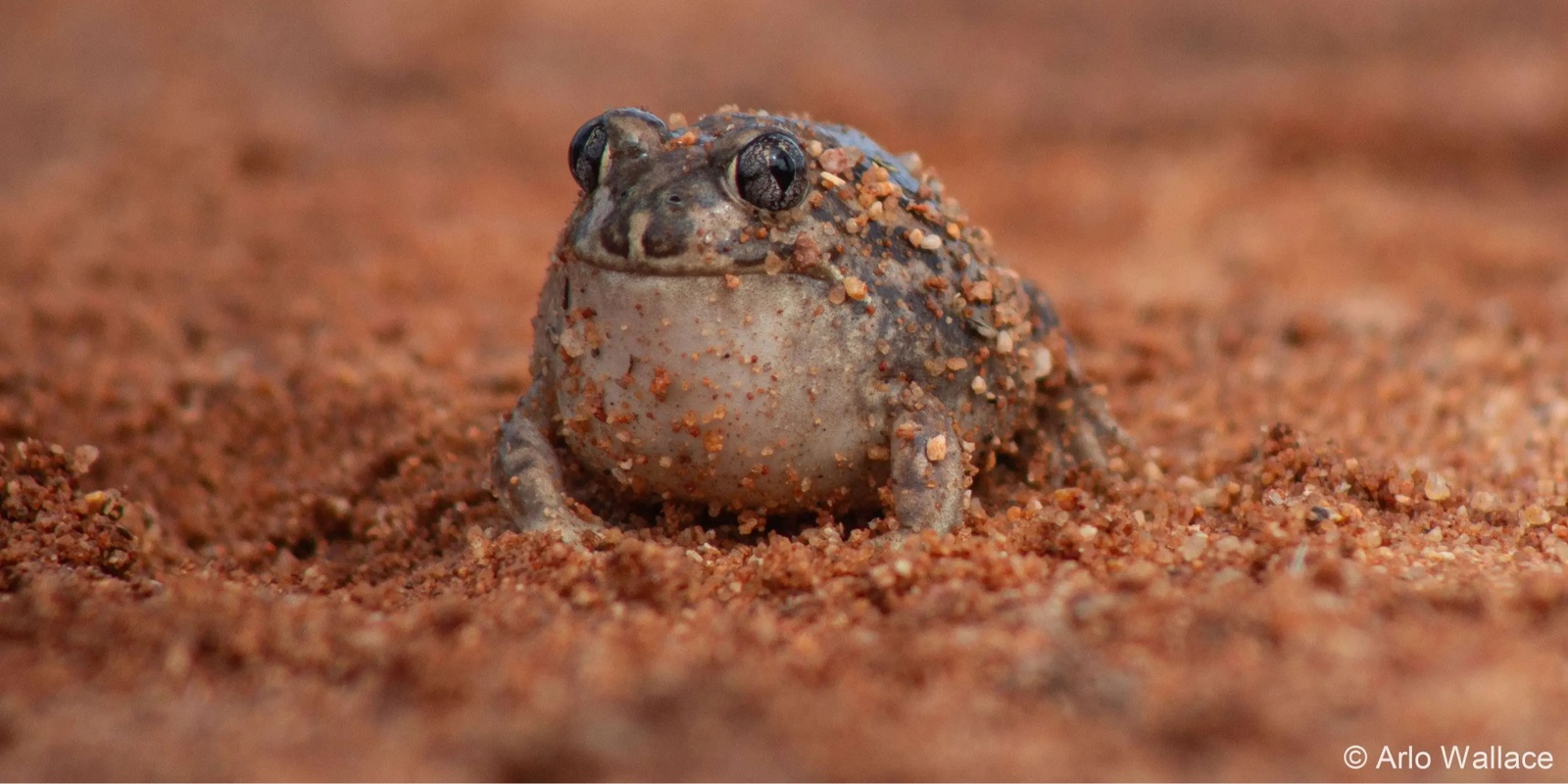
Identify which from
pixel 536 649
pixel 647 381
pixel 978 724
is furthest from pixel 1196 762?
pixel 647 381

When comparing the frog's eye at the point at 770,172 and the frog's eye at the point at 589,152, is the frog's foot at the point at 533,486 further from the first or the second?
the frog's eye at the point at 770,172

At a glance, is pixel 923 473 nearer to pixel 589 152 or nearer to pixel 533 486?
pixel 533 486

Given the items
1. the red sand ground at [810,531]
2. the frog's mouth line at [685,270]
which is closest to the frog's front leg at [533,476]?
the red sand ground at [810,531]

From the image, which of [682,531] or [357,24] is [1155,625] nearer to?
[682,531]

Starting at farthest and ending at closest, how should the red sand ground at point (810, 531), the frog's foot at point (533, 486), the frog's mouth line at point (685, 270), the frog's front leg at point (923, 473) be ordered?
the frog's foot at point (533, 486) → the frog's front leg at point (923, 473) → the frog's mouth line at point (685, 270) → the red sand ground at point (810, 531)

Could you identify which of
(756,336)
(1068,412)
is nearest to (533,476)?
(756,336)

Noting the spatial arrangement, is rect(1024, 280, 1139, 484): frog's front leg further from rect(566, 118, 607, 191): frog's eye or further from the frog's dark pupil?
rect(566, 118, 607, 191): frog's eye

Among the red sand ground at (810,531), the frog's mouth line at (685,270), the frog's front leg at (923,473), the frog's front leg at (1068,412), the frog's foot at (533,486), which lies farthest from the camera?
the frog's front leg at (1068,412)
